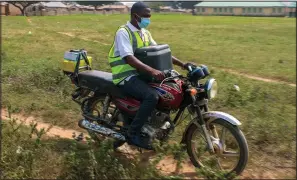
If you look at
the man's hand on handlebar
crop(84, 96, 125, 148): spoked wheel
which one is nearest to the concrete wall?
crop(84, 96, 125, 148): spoked wheel

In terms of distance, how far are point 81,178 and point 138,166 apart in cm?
63

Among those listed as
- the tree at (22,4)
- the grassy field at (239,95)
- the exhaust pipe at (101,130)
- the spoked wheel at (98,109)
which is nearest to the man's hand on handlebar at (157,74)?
the exhaust pipe at (101,130)

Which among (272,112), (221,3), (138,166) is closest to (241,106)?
(272,112)

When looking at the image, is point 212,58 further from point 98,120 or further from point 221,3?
point 221,3

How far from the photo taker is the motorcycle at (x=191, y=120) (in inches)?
170

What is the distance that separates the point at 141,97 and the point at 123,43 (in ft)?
2.18

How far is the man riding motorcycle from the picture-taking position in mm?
4438

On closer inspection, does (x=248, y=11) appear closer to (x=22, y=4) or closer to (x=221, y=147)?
(x=22, y=4)

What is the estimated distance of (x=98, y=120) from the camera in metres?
5.32

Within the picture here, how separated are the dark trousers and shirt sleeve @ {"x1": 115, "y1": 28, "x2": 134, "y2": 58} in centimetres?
35

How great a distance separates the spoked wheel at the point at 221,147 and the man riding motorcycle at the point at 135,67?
579 mm

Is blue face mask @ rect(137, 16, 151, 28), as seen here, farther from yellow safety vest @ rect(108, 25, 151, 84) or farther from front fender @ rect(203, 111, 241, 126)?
front fender @ rect(203, 111, 241, 126)

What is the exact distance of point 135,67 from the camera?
174 inches

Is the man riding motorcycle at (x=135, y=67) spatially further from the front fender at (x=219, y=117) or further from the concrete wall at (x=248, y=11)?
the concrete wall at (x=248, y=11)
